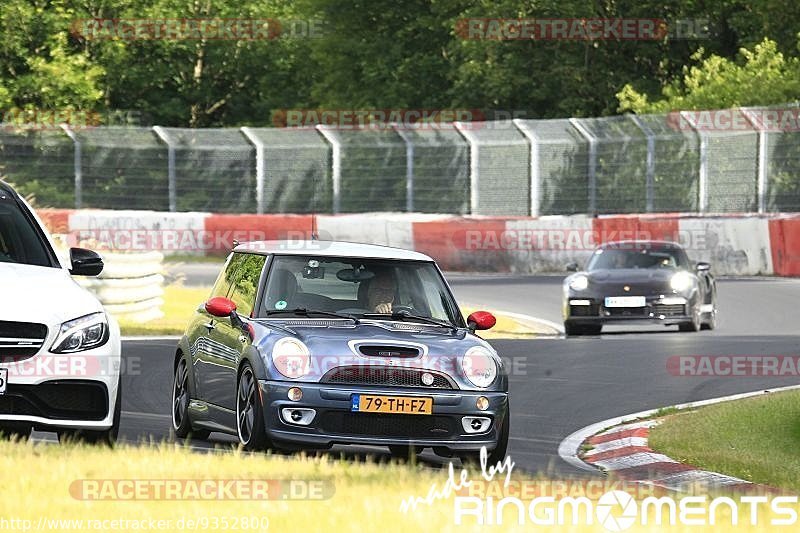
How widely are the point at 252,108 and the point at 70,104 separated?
29.6ft

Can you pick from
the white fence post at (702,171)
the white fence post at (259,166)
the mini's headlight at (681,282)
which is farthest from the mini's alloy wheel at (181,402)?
the white fence post at (259,166)

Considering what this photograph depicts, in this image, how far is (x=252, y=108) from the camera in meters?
59.0

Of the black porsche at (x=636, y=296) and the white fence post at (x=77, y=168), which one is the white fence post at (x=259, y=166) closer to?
the white fence post at (x=77, y=168)

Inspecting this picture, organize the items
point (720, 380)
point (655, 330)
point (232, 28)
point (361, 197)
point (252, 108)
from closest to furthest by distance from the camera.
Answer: point (720, 380), point (655, 330), point (361, 197), point (232, 28), point (252, 108)

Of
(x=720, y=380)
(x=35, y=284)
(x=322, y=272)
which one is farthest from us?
(x=720, y=380)

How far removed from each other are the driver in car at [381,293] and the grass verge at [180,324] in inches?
424

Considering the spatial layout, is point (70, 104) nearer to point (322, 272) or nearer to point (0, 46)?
point (0, 46)

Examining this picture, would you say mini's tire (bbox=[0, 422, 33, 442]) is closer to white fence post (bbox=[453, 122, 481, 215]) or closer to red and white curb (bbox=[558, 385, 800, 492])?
red and white curb (bbox=[558, 385, 800, 492])

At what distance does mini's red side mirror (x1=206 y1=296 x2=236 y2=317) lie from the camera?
1212 centimetres

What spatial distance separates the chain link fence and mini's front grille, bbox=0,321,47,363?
24.6m

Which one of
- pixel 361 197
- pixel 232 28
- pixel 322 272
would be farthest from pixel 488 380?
pixel 232 28

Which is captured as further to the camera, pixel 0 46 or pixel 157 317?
pixel 0 46

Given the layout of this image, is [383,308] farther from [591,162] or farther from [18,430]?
[591,162]

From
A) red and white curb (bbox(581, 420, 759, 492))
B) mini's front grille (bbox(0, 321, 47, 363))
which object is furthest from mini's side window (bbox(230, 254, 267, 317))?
red and white curb (bbox(581, 420, 759, 492))
